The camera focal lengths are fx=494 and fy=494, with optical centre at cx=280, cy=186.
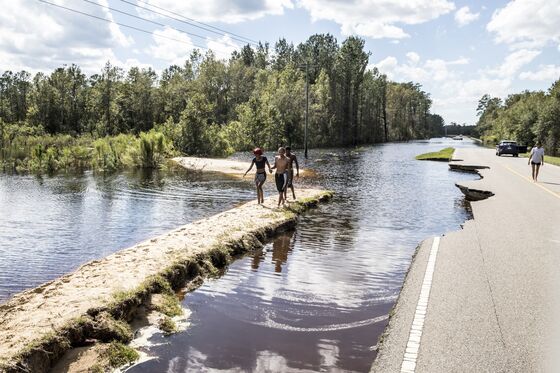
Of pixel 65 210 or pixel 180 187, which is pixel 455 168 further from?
pixel 65 210

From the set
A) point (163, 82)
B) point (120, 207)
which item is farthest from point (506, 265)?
point (163, 82)

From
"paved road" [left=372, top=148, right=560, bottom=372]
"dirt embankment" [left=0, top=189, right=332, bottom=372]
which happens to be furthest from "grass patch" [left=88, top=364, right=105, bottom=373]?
"paved road" [left=372, top=148, right=560, bottom=372]

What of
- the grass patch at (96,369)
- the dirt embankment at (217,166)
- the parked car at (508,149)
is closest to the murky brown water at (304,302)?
the grass patch at (96,369)

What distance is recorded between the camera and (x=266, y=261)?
38.4 ft

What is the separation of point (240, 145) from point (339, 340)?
66754 millimetres

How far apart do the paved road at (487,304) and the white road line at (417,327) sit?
0.17ft

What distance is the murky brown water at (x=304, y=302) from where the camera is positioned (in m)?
6.57

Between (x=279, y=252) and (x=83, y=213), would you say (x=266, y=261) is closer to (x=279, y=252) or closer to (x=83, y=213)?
(x=279, y=252)

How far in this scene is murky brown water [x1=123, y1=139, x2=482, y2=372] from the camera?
6.57 metres

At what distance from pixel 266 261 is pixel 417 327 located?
18.4ft

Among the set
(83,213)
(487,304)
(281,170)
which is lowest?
(83,213)

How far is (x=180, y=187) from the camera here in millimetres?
27531

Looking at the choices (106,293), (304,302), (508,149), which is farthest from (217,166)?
(106,293)

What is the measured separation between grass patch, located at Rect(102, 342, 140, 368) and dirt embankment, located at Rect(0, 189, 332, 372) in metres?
0.33
